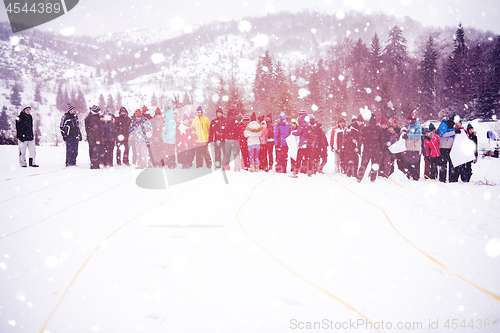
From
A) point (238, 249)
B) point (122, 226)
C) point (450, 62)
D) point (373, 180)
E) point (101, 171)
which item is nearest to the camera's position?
point (238, 249)

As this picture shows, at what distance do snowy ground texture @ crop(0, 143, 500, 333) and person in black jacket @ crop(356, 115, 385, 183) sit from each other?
261 centimetres

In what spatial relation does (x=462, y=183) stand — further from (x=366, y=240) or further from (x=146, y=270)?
(x=146, y=270)

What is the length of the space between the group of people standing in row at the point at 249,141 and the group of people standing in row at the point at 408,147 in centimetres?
3

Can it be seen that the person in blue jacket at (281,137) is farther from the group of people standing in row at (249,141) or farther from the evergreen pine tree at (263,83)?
the evergreen pine tree at (263,83)

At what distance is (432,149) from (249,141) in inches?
238

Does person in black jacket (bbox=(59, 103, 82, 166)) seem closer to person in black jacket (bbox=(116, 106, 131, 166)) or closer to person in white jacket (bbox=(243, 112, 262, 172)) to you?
person in black jacket (bbox=(116, 106, 131, 166))

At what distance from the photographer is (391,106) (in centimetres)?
4488

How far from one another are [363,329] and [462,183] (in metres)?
8.70

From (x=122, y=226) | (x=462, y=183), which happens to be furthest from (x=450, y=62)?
(x=122, y=226)

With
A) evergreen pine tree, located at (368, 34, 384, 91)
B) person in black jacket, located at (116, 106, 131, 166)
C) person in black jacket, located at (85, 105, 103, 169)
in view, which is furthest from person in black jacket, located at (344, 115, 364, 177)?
evergreen pine tree, located at (368, 34, 384, 91)

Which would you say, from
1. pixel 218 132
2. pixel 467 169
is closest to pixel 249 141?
pixel 218 132

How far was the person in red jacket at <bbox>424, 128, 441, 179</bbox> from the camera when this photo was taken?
369 inches

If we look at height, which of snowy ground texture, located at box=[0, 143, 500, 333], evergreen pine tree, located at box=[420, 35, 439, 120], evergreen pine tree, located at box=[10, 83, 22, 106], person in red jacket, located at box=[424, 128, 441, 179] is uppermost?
evergreen pine tree, located at box=[10, 83, 22, 106]

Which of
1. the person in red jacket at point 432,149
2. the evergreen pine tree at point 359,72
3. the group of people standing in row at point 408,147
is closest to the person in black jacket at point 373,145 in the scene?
the group of people standing in row at point 408,147
